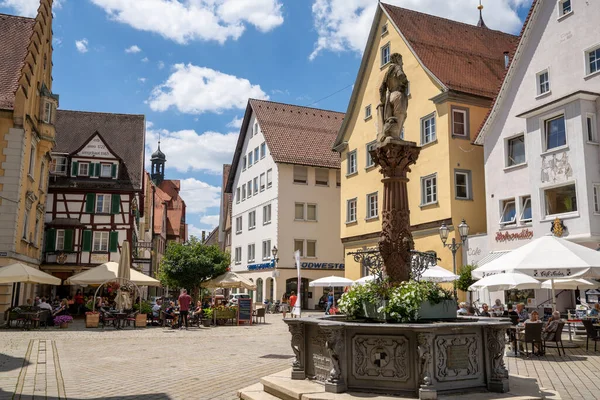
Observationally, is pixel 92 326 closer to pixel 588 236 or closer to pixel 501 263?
pixel 501 263

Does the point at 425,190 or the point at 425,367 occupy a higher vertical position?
the point at 425,190

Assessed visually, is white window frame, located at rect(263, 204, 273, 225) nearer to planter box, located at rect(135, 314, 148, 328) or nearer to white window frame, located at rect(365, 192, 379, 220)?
white window frame, located at rect(365, 192, 379, 220)

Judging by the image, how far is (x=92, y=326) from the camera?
24.8 m

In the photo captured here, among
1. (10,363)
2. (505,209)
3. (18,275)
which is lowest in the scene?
(10,363)

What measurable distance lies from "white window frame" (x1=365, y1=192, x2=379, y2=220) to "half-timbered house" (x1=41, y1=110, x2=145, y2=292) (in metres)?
16.5

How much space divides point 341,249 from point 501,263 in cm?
3050

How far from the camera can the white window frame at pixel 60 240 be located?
37.7m

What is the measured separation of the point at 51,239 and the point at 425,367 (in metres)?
35.2

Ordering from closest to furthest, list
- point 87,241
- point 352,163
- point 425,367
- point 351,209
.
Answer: point 425,367
point 351,209
point 352,163
point 87,241

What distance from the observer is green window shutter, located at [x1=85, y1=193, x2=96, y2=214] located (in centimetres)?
3925

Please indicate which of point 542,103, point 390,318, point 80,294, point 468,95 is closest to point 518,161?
point 542,103

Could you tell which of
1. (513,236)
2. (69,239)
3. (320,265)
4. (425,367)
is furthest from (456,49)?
(425,367)

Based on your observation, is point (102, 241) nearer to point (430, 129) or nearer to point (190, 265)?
point (190, 265)

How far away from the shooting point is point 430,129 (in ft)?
95.0
